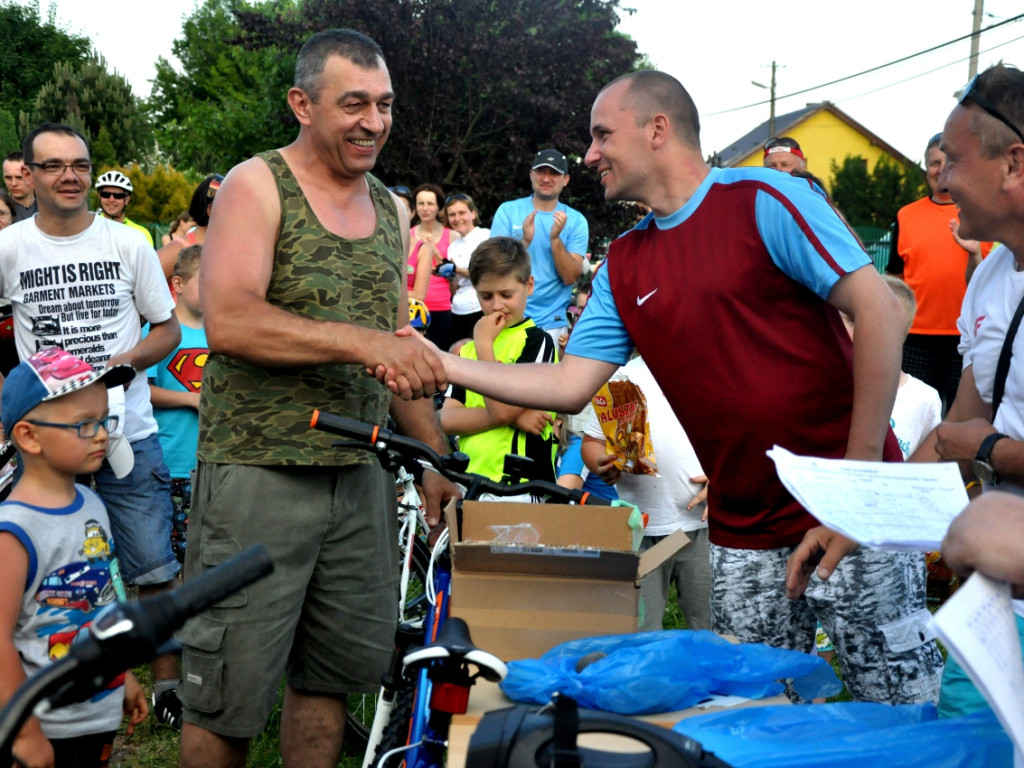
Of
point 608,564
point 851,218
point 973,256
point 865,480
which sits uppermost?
point 851,218

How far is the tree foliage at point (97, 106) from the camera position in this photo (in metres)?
44.4

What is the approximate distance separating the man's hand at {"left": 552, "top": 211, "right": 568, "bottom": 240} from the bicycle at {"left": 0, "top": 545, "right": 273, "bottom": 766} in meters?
7.34

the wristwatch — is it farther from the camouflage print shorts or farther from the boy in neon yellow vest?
the boy in neon yellow vest

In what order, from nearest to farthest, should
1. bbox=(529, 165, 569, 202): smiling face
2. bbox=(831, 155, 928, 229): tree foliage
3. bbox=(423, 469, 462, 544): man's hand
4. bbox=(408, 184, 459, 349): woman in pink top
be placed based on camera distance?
bbox=(423, 469, 462, 544): man's hand, bbox=(529, 165, 569, 202): smiling face, bbox=(408, 184, 459, 349): woman in pink top, bbox=(831, 155, 928, 229): tree foliage

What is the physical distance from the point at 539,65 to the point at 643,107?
19.9 m

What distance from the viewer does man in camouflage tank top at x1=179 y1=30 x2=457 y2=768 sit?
9.02 feet

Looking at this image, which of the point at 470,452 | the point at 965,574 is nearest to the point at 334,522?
the point at 470,452

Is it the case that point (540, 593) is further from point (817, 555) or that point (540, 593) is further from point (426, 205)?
point (426, 205)

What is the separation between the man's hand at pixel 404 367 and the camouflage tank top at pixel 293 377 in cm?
27

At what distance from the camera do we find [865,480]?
1.73m

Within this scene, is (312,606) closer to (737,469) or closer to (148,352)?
(737,469)

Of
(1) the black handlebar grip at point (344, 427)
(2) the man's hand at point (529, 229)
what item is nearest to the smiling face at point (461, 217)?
(2) the man's hand at point (529, 229)

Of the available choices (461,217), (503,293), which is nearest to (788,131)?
(461,217)

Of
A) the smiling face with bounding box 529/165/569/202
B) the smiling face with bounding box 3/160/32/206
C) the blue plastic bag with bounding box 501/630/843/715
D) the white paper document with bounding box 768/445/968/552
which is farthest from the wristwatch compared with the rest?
the smiling face with bounding box 3/160/32/206
